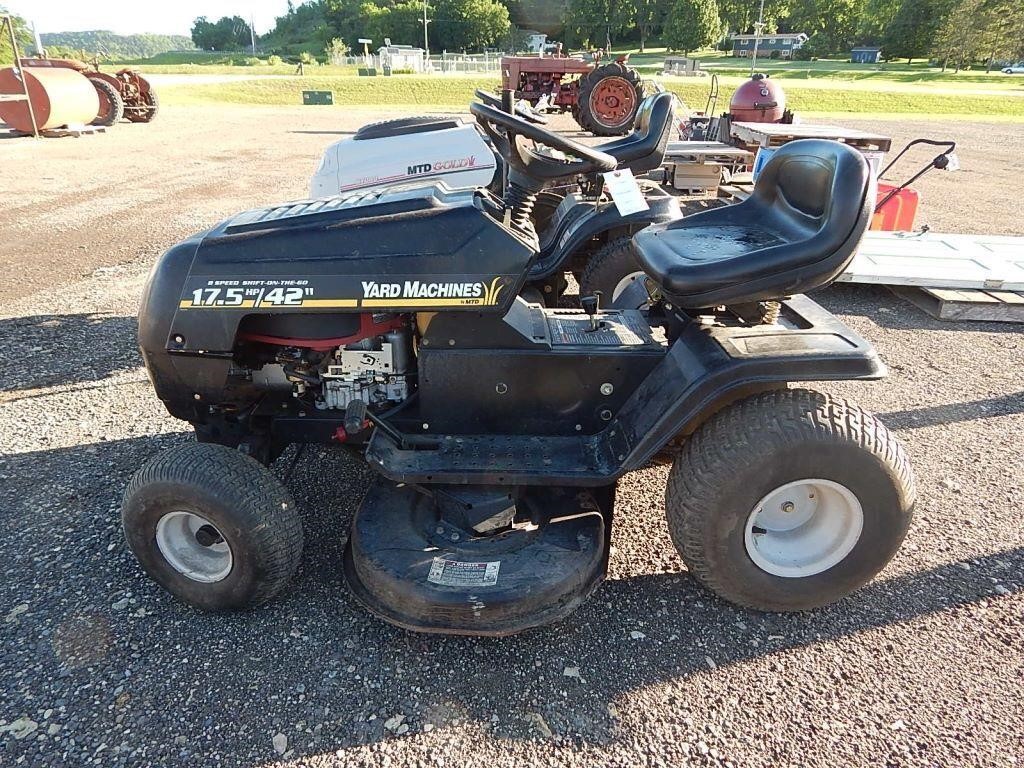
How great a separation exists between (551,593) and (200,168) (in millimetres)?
12461

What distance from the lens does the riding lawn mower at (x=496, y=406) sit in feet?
7.48

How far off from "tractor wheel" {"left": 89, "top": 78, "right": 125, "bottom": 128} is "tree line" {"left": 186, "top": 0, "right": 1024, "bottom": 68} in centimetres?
4528

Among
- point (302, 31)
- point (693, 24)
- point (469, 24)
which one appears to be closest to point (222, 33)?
point (302, 31)

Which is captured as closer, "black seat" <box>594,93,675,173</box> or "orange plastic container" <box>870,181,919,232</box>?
"black seat" <box>594,93,675,173</box>

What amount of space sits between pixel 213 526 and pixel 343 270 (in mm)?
969

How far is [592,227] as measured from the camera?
4.53 meters

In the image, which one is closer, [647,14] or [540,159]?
[540,159]

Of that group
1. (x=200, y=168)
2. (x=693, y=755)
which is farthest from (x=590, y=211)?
(x=200, y=168)

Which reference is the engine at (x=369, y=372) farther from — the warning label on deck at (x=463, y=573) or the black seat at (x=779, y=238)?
the black seat at (x=779, y=238)

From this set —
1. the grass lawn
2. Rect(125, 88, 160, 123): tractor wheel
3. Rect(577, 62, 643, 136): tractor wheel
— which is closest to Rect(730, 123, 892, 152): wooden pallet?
Rect(577, 62, 643, 136): tractor wheel

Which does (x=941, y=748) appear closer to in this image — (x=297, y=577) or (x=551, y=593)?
(x=551, y=593)

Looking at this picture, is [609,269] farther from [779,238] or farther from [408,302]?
[408,302]

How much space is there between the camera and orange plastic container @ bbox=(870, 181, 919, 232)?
7336 mm

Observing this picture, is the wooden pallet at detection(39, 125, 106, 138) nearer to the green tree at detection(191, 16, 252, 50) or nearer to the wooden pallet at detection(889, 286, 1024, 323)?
the wooden pallet at detection(889, 286, 1024, 323)
